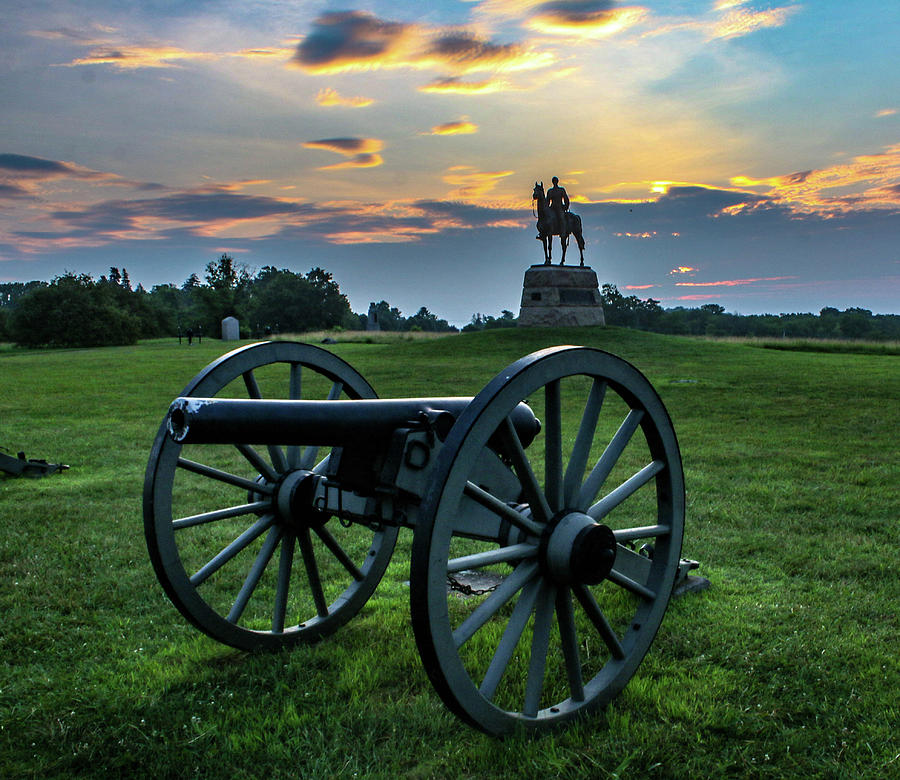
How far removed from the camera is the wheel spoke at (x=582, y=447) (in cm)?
341

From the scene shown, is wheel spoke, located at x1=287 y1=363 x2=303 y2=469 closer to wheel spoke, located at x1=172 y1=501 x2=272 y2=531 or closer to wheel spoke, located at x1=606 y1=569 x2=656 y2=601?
wheel spoke, located at x1=172 y1=501 x2=272 y2=531

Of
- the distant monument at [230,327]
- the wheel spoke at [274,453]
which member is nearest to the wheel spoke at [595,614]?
the wheel spoke at [274,453]

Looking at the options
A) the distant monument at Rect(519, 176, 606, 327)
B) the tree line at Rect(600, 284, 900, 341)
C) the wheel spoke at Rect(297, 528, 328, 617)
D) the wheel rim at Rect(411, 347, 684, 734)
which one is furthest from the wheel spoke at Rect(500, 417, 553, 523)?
the tree line at Rect(600, 284, 900, 341)

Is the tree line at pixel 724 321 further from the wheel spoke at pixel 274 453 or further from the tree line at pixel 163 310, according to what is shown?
the wheel spoke at pixel 274 453

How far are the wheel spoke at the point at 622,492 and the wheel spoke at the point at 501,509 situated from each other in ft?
1.37

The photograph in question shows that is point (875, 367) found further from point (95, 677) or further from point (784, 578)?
point (95, 677)

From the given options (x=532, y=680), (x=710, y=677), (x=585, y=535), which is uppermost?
(x=585, y=535)

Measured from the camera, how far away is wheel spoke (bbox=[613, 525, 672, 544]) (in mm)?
3518

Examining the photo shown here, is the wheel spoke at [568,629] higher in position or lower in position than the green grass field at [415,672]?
higher

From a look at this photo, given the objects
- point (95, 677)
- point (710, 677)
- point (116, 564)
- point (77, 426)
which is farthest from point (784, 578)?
point (77, 426)

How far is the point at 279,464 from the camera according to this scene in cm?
424

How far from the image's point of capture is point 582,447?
11.4 feet

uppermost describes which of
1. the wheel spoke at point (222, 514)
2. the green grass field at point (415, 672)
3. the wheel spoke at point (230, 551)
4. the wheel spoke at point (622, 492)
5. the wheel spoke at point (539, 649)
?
the wheel spoke at point (622, 492)

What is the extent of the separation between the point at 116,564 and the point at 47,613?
100 centimetres
